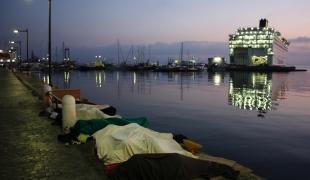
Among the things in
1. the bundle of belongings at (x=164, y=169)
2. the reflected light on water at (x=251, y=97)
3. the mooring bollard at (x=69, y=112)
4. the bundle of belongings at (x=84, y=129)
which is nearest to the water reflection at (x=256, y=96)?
the reflected light on water at (x=251, y=97)

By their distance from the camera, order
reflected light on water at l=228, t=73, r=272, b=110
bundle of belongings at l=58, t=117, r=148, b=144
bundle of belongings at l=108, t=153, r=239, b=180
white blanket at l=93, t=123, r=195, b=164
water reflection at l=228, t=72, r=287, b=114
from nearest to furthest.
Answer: bundle of belongings at l=108, t=153, r=239, b=180 < white blanket at l=93, t=123, r=195, b=164 < bundle of belongings at l=58, t=117, r=148, b=144 < water reflection at l=228, t=72, r=287, b=114 < reflected light on water at l=228, t=73, r=272, b=110

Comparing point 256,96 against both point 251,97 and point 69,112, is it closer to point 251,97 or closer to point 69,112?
point 251,97

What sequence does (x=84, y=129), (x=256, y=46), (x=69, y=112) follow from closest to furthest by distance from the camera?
1. (x=84, y=129)
2. (x=69, y=112)
3. (x=256, y=46)

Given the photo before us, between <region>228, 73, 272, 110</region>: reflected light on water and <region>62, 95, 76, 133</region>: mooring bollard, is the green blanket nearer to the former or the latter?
<region>62, 95, 76, 133</region>: mooring bollard

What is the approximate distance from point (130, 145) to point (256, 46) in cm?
17638

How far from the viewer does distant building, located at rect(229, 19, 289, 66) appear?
175875 millimetres

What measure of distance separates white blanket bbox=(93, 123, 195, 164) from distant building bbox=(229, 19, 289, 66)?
172 m

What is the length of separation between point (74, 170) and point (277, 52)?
19007 centimetres

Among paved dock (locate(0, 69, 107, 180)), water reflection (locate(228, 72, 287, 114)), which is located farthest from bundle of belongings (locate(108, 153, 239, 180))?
water reflection (locate(228, 72, 287, 114))

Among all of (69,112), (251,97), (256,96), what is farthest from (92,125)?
(256,96)

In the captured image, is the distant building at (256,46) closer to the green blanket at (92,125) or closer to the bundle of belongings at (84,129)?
the green blanket at (92,125)

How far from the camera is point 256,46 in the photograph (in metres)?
178

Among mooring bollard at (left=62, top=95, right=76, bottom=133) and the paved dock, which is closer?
the paved dock

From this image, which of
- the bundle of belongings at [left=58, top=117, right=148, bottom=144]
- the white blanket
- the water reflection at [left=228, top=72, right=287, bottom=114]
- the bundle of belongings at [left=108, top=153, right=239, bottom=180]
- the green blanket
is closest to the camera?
the bundle of belongings at [left=108, top=153, right=239, bottom=180]
